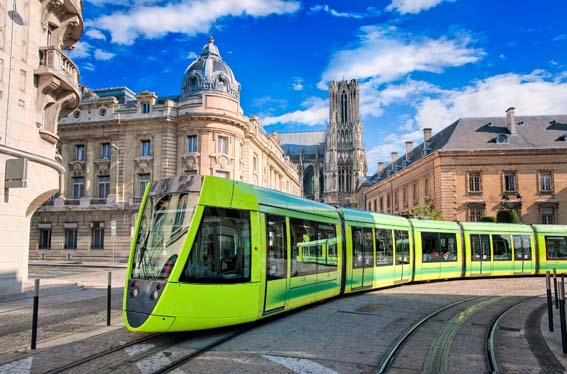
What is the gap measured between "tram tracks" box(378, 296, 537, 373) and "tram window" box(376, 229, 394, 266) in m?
3.30

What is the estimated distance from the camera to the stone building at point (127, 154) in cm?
3662

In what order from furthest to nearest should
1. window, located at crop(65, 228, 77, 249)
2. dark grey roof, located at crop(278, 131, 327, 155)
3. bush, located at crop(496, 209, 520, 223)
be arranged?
dark grey roof, located at crop(278, 131, 327, 155) < window, located at crop(65, 228, 77, 249) < bush, located at crop(496, 209, 520, 223)

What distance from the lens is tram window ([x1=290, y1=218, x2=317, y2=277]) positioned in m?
10.2

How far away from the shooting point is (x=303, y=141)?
13775 centimetres

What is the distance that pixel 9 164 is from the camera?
34.6 ft

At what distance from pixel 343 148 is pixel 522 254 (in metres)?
101

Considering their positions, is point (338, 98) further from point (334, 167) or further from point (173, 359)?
point (173, 359)

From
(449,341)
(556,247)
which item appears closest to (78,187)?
(556,247)

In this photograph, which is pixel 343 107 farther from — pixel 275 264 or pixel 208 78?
pixel 275 264

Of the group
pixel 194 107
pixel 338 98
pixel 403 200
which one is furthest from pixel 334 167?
pixel 194 107

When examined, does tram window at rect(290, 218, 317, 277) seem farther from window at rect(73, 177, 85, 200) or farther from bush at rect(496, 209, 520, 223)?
window at rect(73, 177, 85, 200)

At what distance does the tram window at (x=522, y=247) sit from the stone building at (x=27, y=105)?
20000mm

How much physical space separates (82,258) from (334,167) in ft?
289

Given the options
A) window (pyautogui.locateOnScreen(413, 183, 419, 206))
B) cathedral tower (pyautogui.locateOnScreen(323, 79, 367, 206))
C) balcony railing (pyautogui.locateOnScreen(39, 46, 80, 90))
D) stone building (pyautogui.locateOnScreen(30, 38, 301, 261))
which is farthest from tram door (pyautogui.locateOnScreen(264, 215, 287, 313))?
cathedral tower (pyautogui.locateOnScreen(323, 79, 367, 206))
